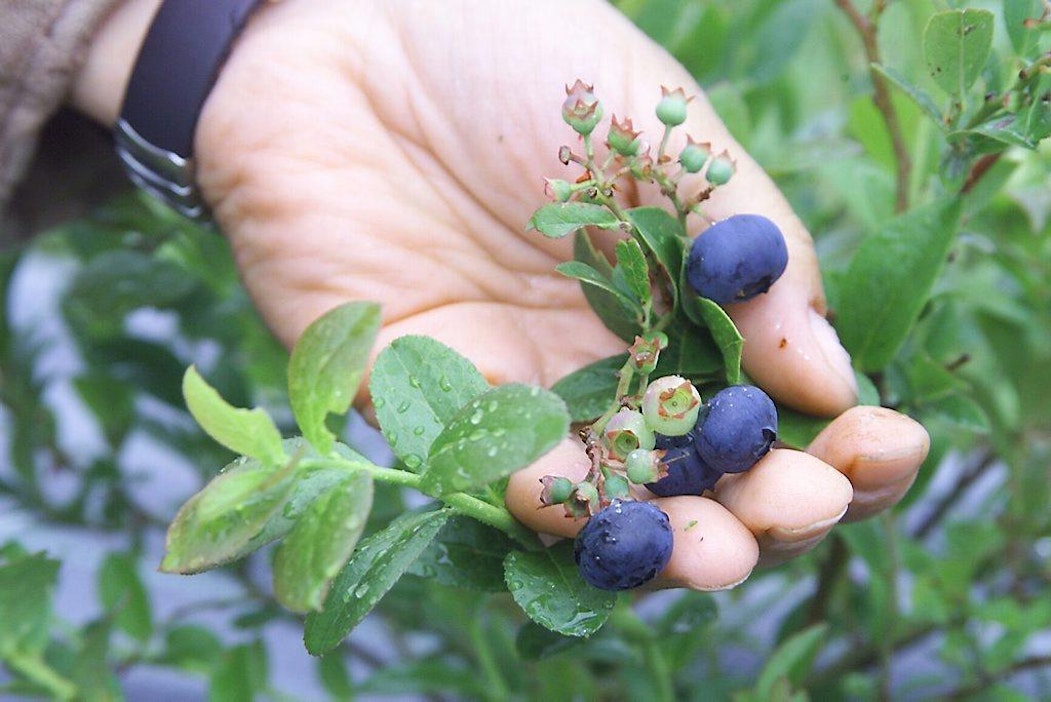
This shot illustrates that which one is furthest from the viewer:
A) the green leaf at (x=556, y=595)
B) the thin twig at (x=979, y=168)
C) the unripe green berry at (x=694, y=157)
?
the thin twig at (x=979, y=168)

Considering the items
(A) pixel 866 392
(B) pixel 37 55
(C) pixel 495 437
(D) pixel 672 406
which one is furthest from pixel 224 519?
(B) pixel 37 55

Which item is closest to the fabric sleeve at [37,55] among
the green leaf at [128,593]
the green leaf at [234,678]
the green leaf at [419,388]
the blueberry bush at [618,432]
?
the blueberry bush at [618,432]

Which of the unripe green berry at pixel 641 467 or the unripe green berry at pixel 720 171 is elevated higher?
the unripe green berry at pixel 720 171

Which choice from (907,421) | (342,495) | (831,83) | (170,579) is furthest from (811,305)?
(170,579)

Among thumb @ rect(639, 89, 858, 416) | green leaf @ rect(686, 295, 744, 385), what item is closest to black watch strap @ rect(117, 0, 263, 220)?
thumb @ rect(639, 89, 858, 416)

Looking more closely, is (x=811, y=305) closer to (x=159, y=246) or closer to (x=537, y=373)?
(x=537, y=373)

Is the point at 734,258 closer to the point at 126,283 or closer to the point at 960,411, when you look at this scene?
the point at 960,411

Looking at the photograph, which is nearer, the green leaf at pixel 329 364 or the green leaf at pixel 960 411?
the green leaf at pixel 329 364

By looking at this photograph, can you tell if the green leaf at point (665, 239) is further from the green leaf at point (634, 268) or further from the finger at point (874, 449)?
the finger at point (874, 449)
